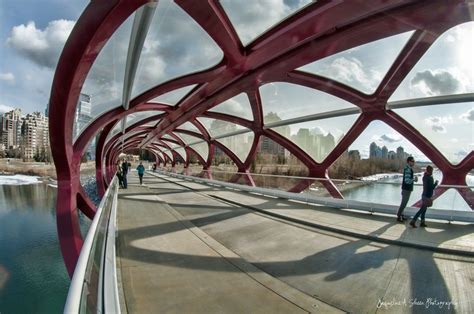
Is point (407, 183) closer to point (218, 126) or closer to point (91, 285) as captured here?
point (91, 285)

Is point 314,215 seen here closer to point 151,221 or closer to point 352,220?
point 352,220

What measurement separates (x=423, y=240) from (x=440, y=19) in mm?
6098

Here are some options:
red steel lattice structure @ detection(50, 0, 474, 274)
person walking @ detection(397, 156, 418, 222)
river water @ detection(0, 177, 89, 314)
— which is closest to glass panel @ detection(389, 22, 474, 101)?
red steel lattice structure @ detection(50, 0, 474, 274)

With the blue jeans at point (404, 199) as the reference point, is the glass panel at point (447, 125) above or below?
above

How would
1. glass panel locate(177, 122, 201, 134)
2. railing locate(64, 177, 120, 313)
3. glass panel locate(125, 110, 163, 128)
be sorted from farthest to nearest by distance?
glass panel locate(177, 122, 201, 134), glass panel locate(125, 110, 163, 128), railing locate(64, 177, 120, 313)

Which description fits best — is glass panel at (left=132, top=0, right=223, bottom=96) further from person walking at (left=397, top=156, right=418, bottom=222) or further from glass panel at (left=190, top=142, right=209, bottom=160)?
glass panel at (left=190, top=142, right=209, bottom=160)

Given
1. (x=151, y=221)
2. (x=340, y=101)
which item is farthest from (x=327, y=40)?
(x=151, y=221)

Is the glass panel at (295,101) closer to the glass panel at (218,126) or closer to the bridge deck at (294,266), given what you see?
the glass panel at (218,126)

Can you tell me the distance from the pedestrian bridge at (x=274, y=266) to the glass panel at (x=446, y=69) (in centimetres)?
583

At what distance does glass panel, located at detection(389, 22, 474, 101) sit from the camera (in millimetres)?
7730

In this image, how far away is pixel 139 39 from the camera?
723 cm

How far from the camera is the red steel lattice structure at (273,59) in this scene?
19.7ft

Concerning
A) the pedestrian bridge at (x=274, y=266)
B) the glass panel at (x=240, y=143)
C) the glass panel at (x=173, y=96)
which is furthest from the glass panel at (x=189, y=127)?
the pedestrian bridge at (x=274, y=266)

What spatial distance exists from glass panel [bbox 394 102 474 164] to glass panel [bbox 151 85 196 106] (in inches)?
458
